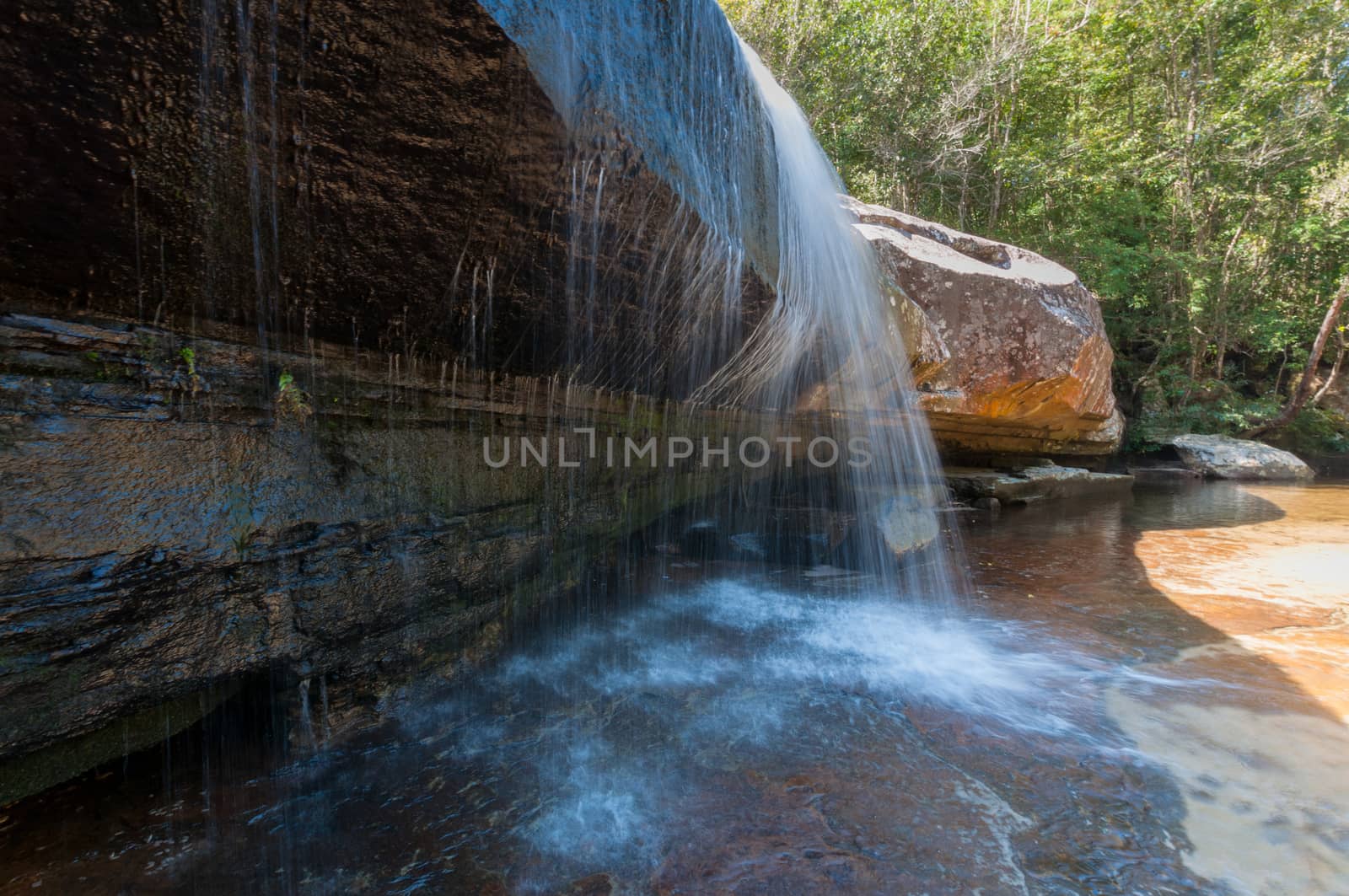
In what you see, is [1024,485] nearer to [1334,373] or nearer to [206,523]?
[206,523]

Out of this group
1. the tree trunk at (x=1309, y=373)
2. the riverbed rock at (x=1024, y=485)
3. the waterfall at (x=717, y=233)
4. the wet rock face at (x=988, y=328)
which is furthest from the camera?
the tree trunk at (x=1309, y=373)

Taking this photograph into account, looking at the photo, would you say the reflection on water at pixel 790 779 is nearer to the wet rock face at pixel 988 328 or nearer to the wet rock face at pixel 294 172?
the wet rock face at pixel 294 172

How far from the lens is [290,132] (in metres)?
1.64

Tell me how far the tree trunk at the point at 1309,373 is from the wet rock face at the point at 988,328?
1146cm

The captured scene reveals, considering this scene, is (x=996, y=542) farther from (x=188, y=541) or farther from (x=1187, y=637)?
(x=188, y=541)

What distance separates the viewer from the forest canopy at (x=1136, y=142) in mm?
12367

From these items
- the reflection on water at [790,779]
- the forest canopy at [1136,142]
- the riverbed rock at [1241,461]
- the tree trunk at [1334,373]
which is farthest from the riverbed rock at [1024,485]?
the tree trunk at [1334,373]

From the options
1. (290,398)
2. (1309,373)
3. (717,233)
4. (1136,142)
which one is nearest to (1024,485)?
(717,233)

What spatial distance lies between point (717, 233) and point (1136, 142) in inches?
631

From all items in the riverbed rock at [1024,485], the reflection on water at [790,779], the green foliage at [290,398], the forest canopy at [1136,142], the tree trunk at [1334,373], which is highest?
the forest canopy at [1136,142]

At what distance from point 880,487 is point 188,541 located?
6496 mm

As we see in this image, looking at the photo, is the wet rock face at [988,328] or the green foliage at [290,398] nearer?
the green foliage at [290,398]

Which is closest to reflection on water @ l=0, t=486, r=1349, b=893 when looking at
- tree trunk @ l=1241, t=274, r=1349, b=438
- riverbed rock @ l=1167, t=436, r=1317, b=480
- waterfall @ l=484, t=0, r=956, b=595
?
waterfall @ l=484, t=0, r=956, b=595

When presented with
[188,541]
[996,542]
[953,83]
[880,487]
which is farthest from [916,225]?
[953,83]
